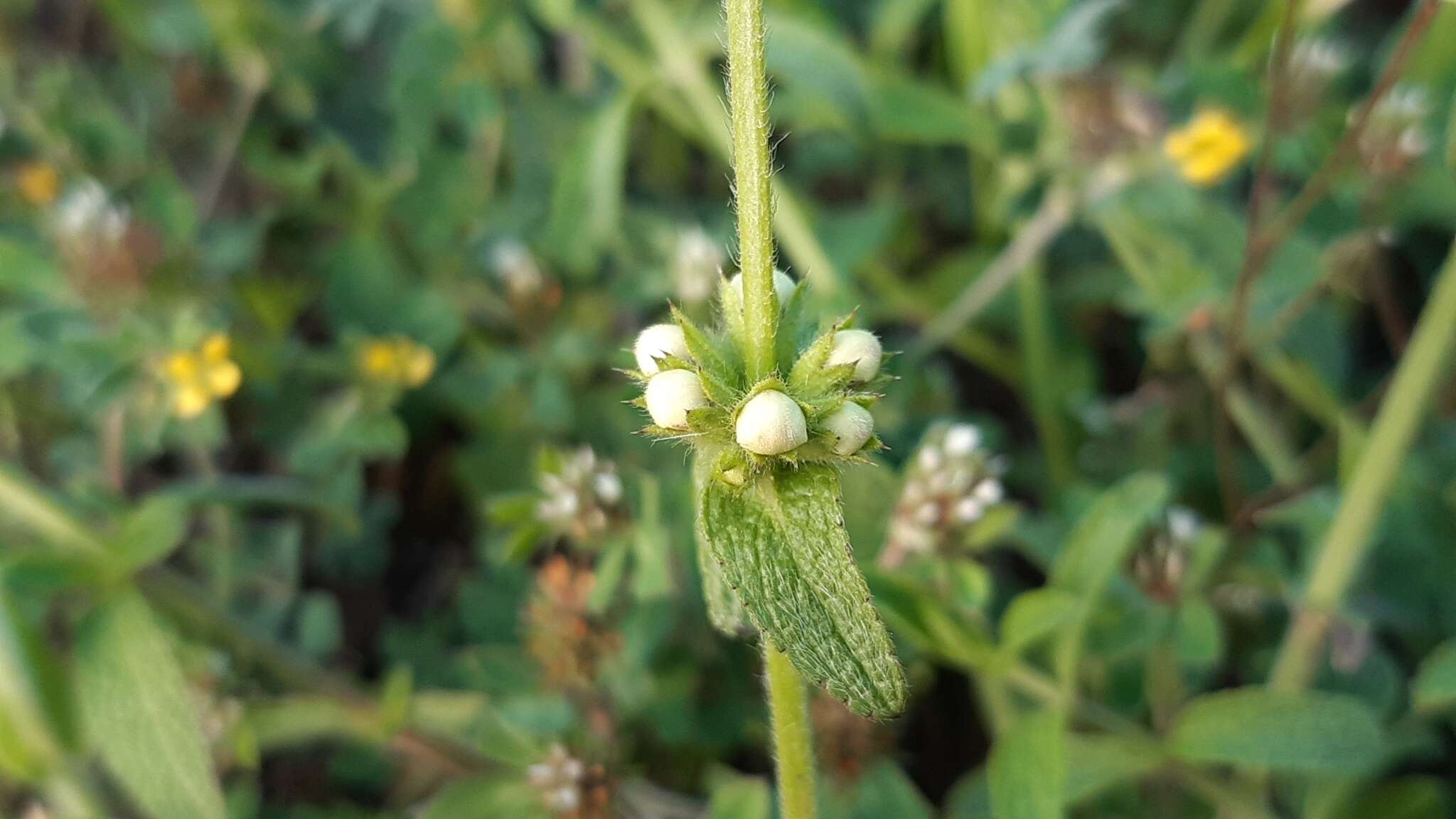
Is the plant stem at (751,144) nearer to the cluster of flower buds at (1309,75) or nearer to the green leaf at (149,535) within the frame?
the green leaf at (149,535)

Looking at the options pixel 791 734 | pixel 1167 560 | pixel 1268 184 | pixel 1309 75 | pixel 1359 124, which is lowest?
pixel 791 734

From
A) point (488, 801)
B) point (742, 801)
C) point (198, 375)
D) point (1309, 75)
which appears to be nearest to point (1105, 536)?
point (742, 801)

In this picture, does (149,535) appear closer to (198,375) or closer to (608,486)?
(198,375)

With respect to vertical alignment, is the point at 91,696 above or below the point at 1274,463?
below

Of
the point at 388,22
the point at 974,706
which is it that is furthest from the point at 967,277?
the point at 388,22

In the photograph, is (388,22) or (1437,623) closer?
(1437,623)

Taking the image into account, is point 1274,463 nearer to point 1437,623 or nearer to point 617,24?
point 1437,623
